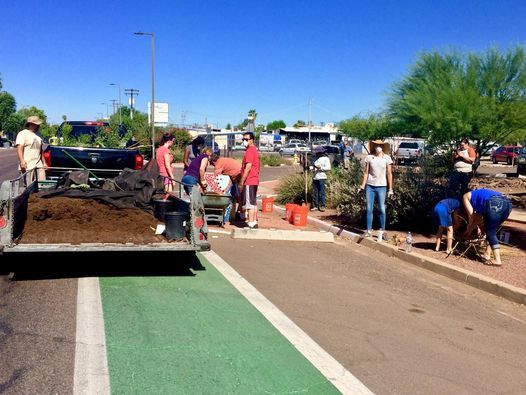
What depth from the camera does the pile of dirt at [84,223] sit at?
6754 millimetres

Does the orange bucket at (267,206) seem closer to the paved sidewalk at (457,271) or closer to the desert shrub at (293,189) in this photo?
the desert shrub at (293,189)

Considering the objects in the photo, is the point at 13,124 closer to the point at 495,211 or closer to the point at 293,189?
the point at 293,189

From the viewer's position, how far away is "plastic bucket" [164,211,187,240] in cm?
702

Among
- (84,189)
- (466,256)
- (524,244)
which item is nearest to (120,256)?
(84,189)

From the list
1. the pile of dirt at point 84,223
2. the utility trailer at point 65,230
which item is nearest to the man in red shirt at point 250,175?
the utility trailer at point 65,230

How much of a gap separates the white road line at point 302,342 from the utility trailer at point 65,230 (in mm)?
737

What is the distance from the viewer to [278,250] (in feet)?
30.9

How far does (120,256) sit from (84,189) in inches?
48.9

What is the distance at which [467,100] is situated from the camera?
465 inches

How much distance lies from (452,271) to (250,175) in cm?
430

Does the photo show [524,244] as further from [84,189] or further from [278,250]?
[84,189]

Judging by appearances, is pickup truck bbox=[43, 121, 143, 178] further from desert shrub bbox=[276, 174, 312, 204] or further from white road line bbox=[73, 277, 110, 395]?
desert shrub bbox=[276, 174, 312, 204]

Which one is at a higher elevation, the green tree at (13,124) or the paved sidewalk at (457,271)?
the green tree at (13,124)

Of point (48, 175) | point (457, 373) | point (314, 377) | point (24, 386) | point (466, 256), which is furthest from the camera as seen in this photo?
point (48, 175)
